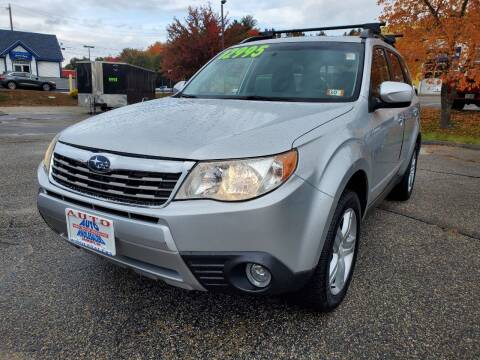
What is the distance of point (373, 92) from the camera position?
2941 millimetres

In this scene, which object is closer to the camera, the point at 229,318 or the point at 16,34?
the point at 229,318

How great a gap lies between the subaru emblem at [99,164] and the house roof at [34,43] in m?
50.1

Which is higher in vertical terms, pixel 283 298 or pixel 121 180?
pixel 121 180

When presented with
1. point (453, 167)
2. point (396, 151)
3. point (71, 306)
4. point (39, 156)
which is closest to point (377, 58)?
point (396, 151)

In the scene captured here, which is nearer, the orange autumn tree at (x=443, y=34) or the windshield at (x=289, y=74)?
the windshield at (x=289, y=74)

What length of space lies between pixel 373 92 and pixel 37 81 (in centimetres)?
3492

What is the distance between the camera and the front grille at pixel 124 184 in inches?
74.2

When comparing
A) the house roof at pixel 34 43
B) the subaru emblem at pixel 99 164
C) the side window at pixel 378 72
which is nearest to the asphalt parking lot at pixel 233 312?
the subaru emblem at pixel 99 164

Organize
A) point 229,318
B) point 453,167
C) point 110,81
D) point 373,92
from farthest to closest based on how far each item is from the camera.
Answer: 1. point 110,81
2. point 453,167
3. point 373,92
4. point 229,318

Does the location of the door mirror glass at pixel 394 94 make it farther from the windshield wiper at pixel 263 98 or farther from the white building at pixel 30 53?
the white building at pixel 30 53

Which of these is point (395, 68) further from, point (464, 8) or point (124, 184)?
point (464, 8)

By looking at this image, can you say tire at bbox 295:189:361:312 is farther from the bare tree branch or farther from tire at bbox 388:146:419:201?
the bare tree branch

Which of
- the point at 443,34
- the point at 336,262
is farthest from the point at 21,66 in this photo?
the point at 336,262

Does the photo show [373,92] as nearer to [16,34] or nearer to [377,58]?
[377,58]
